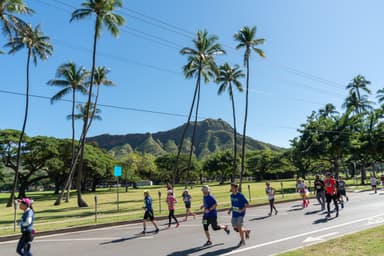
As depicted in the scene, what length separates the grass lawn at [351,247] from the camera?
6.06 meters

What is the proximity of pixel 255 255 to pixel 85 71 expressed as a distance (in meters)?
31.3

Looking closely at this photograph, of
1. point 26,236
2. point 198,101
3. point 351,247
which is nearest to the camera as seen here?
point 351,247

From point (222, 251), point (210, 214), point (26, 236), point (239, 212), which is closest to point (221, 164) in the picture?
point (210, 214)

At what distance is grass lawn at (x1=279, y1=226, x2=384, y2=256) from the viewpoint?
19.9ft

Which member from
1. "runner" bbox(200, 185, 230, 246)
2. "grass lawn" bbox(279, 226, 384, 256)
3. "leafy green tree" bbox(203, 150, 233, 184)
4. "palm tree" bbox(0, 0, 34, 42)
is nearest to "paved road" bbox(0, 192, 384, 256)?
"runner" bbox(200, 185, 230, 246)

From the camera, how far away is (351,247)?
21.2ft

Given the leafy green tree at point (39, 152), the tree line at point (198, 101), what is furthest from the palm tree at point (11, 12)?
the leafy green tree at point (39, 152)

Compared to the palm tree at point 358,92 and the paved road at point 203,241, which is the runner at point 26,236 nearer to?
the paved road at point 203,241

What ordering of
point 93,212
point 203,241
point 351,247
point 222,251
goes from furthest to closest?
point 93,212 < point 203,241 < point 222,251 < point 351,247

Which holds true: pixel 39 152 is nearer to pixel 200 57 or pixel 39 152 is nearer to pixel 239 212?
pixel 200 57

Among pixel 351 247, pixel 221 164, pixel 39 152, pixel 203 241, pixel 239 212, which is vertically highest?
pixel 39 152

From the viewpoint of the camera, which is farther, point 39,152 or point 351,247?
point 39,152

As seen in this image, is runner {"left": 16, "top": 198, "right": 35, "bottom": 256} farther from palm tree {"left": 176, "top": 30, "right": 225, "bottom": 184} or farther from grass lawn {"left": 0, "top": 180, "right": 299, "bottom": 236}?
palm tree {"left": 176, "top": 30, "right": 225, "bottom": 184}

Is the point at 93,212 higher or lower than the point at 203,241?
lower
